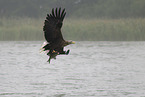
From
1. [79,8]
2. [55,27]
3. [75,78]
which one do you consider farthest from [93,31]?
[79,8]

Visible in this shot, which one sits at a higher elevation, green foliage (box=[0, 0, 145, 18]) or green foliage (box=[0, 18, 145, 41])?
green foliage (box=[0, 0, 145, 18])

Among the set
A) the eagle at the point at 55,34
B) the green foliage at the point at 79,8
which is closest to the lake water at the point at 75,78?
the eagle at the point at 55,34

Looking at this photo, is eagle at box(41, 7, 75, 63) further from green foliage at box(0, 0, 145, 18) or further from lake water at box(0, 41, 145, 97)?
green foliage at box(0, 0, 145, 18)

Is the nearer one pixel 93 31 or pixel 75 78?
pixel 75 78

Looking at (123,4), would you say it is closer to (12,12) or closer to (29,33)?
(12,12)

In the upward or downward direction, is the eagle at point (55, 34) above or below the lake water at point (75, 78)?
above

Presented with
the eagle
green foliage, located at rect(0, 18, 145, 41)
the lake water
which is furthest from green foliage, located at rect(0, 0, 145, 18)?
the eagle

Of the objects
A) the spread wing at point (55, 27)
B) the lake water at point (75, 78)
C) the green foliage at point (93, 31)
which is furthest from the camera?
the green foliage at point (93, 31)

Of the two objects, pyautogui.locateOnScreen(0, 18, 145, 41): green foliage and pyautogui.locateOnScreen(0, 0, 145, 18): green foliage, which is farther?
pyautogui.locateOnScreen(0, 0, 145, 18): green foliage

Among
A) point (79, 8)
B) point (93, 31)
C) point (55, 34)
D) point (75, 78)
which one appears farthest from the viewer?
point (79, 8)

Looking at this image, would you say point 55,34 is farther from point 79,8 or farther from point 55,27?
point 79,8

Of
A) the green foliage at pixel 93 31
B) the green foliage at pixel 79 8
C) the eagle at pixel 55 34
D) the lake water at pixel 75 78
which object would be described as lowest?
the lake water at pixel 75 78

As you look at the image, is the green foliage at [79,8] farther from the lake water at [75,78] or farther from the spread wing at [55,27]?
the spread wing at [55,27]

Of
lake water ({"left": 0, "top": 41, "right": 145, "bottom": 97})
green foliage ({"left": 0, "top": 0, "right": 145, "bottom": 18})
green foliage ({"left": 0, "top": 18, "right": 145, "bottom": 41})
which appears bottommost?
lake water ({"left": 0, "top": 41, "right": 145, "bottom": 97})
